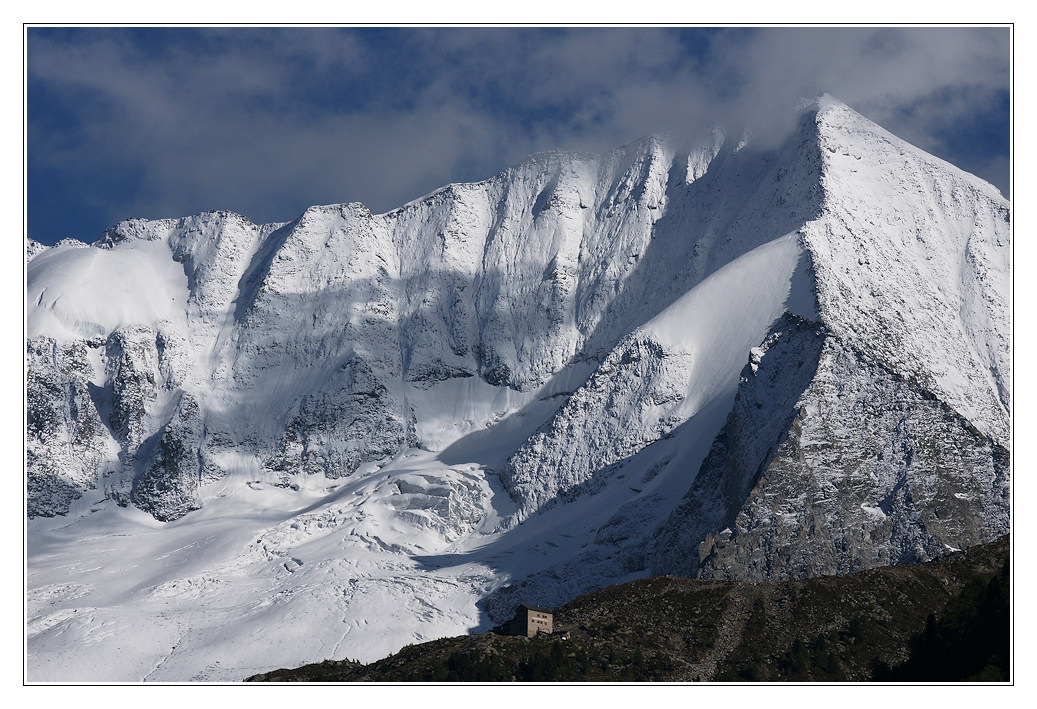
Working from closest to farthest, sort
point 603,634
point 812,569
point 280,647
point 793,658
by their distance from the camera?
1. point 793,658
2. point 603,634
3. point 812,569
4. point 280,647

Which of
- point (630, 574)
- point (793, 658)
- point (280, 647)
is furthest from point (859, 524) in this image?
point (280, 647)

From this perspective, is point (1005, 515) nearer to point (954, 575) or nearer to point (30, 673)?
point (954, 575)

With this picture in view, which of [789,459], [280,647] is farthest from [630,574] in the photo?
[280,647]

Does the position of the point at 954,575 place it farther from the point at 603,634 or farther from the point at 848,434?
the point at 848,434

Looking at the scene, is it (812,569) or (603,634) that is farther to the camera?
(812,569)

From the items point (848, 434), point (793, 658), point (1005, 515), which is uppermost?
point (848, 434)

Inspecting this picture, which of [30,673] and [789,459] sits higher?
[789,459]

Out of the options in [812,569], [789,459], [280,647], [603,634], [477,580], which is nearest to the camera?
[603,634]
